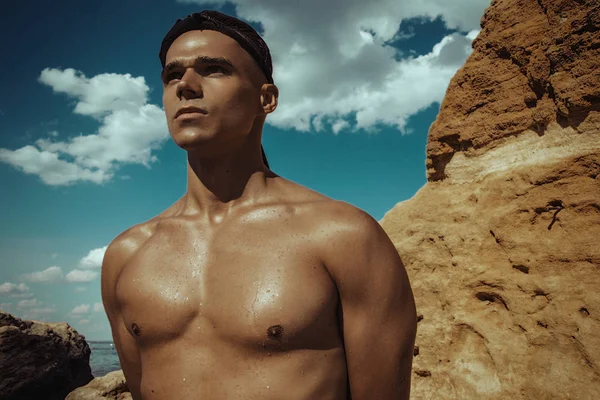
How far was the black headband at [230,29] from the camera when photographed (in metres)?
2.34

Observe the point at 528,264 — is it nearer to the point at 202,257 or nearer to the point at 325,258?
the point at 325,258

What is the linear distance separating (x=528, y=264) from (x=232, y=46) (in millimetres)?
2844

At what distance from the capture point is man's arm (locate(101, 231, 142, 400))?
2.29 m

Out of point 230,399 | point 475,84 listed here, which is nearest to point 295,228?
point 230,399

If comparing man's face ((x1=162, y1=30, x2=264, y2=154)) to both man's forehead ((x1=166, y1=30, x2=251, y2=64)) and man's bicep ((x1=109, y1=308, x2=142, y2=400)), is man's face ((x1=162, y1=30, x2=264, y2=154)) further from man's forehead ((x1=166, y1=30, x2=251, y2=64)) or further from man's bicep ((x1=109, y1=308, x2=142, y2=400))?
man's bicep ((x1=109, y1=308, x2=142, y2=400))

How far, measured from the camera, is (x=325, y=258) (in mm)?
1967

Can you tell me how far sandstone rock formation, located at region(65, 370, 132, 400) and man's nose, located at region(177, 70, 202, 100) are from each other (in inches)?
194

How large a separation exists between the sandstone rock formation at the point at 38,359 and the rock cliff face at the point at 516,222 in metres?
6.61

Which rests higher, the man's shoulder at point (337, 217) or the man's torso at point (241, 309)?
the man's shoulder at point (337, 217)

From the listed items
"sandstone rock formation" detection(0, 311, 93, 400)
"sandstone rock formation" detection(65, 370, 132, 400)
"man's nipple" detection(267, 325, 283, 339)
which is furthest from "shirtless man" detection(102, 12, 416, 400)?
"sandstone rock formation" detection(0, 311, 93, 400)

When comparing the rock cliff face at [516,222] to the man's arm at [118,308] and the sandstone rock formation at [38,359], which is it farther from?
the sandstone rock formation at [38,359]

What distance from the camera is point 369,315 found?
192 centimetres

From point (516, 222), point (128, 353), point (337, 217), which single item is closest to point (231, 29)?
point (337, 217)

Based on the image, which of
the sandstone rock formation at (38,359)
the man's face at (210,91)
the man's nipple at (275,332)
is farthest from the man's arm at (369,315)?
the sandstone rock formation at (38,359)
